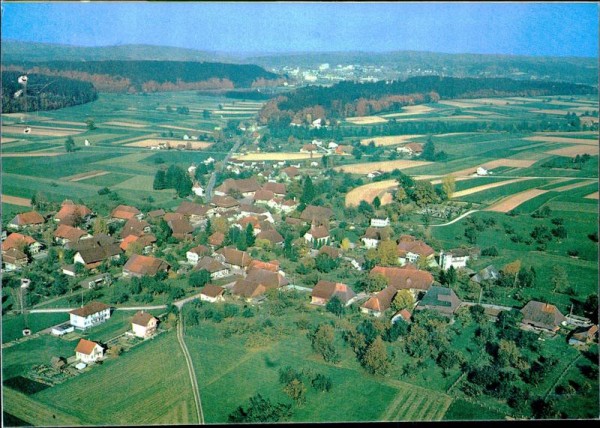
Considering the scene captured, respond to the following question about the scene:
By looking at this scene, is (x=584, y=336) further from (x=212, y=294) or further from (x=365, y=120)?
(x=365, y=120)

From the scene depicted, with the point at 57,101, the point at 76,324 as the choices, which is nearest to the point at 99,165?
the point at 57,101

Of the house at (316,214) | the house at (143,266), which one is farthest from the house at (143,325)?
the house at (316,214)

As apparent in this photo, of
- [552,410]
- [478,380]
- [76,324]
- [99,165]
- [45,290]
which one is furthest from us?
A: [99,165]

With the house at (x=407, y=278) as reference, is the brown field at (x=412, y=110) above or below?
above

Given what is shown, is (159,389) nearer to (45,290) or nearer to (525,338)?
(45,290)

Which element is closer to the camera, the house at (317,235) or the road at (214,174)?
the house at (317,235)

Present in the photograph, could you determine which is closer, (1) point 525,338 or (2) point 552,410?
(2) point 552,410

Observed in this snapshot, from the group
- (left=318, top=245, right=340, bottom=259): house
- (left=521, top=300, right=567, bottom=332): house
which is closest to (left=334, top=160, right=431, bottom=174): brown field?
(left=318, top=245, right=340, bottom=259): house

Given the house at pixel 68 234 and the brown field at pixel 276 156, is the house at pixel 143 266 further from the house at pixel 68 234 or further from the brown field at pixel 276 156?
the brown field at pixel 276 156
